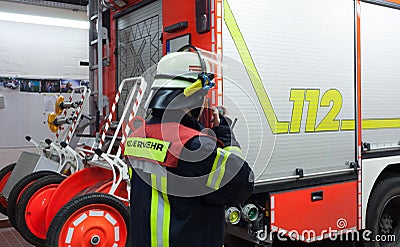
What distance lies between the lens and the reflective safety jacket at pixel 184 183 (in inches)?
73.7

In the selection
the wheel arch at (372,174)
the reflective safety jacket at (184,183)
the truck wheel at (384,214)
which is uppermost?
the reflective safety jacket at (184,183)

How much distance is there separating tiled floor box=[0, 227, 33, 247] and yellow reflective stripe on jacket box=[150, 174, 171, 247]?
405 cm

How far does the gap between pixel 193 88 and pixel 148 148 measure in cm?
34

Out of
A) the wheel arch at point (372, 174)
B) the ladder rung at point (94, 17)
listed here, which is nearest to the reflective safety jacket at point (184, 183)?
the wheel arch at point (372, 174)

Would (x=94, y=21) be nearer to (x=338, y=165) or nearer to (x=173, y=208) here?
(x=338, y=165)

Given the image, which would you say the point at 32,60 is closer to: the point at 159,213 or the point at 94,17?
the point at 94,17

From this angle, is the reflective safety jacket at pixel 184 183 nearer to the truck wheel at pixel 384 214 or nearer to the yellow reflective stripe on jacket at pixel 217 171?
the yellow reflective stripe on jacket at pixel 217 171

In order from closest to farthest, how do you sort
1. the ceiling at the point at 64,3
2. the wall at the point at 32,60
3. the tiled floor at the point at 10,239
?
the tiled floor at the point at 10,239 < the wall at the point at 32,60 < the ceiling at the point at 64,3

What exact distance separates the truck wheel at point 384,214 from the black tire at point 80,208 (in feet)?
7.15

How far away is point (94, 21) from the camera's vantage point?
4.73 metres

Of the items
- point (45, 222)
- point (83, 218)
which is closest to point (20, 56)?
point (45, 222)

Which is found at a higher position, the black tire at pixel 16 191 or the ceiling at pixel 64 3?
the ceiling at pixel 64 3

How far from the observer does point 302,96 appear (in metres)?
3.44

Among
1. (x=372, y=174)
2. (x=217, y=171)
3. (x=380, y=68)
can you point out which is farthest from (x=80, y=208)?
(x=380, y=68)
